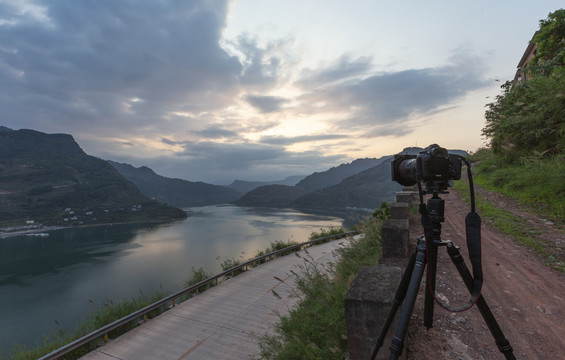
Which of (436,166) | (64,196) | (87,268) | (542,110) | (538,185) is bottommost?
(87,268)

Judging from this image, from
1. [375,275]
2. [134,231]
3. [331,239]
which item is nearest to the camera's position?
[375,275]

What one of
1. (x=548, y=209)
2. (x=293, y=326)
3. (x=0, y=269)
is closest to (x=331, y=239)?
(x=548, y=209)

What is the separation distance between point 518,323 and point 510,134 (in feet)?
39.2

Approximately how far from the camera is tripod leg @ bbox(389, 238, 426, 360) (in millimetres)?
1692

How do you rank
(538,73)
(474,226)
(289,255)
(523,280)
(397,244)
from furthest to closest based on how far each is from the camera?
(289,255) → (538,73) → (397,244) → (523,280) → (474,226)

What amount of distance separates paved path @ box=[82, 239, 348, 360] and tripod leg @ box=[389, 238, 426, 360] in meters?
4.47

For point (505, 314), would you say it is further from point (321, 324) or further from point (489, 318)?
point (321, 324)

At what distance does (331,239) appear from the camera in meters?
20.1

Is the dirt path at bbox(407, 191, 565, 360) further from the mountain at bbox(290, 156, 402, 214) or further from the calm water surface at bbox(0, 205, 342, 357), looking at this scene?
the mountain at bbox(290, 156, 402, 214)

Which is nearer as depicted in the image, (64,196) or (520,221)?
(520,221)

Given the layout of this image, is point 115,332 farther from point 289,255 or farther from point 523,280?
point 523,280

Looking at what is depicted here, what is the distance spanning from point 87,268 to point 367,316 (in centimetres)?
6084

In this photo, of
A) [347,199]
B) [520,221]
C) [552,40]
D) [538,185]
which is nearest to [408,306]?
[520,221]

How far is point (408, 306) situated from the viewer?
176 cm
